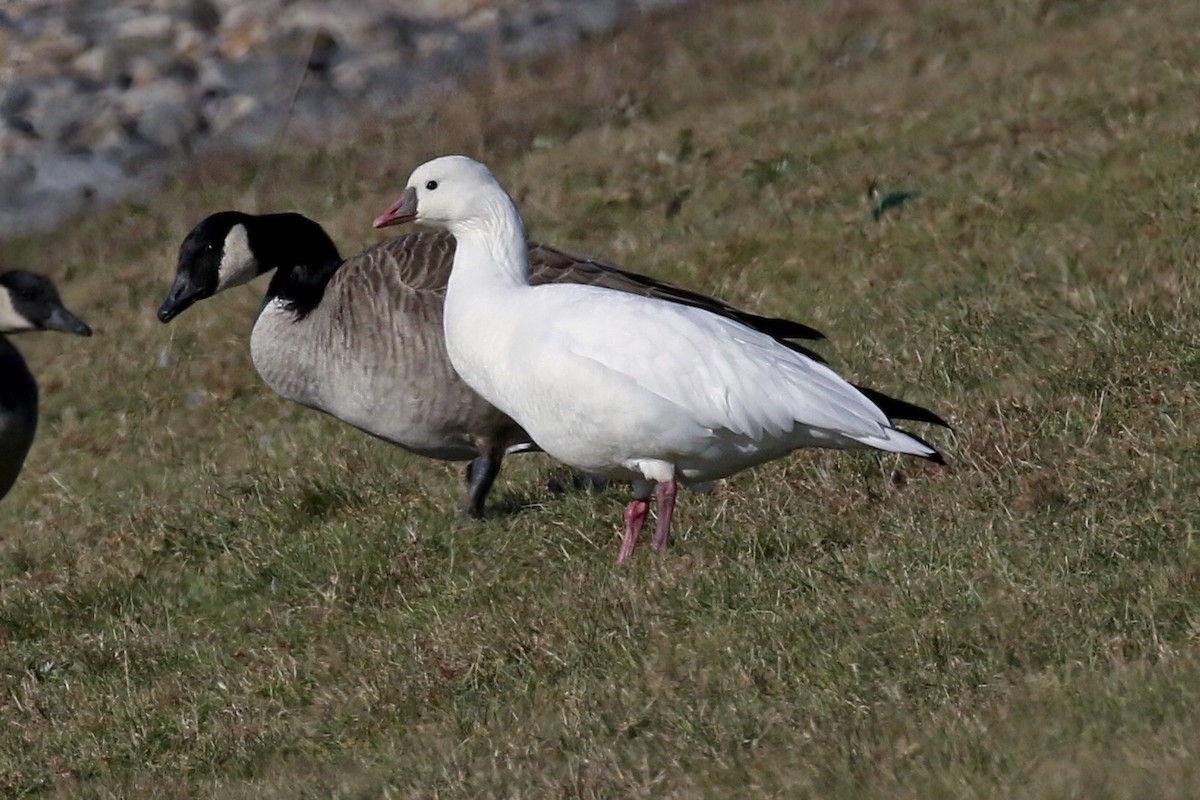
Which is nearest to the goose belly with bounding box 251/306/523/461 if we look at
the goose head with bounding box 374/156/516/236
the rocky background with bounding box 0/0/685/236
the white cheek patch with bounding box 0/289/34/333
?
the goose head with bounding box 374/156/516/236

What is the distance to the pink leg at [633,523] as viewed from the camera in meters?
6.78

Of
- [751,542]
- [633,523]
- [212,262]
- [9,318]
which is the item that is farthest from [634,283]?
[9,318]

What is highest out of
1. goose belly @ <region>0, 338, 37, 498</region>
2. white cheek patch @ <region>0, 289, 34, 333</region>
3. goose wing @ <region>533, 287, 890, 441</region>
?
goose wing @ <region>533, 287, 890, 441</region>

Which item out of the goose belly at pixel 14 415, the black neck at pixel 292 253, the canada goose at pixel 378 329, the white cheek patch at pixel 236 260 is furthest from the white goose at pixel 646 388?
the goose belly at pixel 14 415

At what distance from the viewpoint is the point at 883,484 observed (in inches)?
280

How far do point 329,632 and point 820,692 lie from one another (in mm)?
2344

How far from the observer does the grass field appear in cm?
497

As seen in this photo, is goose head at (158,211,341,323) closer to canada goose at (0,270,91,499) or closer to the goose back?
the goose back

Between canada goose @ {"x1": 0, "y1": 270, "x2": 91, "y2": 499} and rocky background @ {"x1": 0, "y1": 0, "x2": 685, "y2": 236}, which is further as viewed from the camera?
rocky background @ {"x1": 0, "y1": 0, "x2": 685, "y2": 236}

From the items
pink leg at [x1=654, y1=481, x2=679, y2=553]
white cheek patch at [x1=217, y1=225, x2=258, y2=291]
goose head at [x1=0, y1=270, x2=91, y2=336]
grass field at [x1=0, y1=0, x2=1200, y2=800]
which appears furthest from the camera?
goose head at [x1=0, y1=270, x2=91, y2=336]

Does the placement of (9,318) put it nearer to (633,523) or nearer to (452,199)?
(452,199)

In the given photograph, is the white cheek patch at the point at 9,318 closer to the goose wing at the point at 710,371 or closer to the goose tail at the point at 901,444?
the goose wing at the point at 710,371

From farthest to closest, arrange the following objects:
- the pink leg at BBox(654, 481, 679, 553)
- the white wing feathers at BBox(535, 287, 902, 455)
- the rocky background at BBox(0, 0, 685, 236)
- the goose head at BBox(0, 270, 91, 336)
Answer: the rocky background at BBox(0, 0, 685, 236) < the goose head at BBox(0, 270, 91, 336) < the pink leg at BBox(654, 481, 679, 553) < the white wing feathers at BBox(535, 287, 902, 455)

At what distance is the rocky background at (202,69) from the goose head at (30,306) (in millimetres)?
9784
